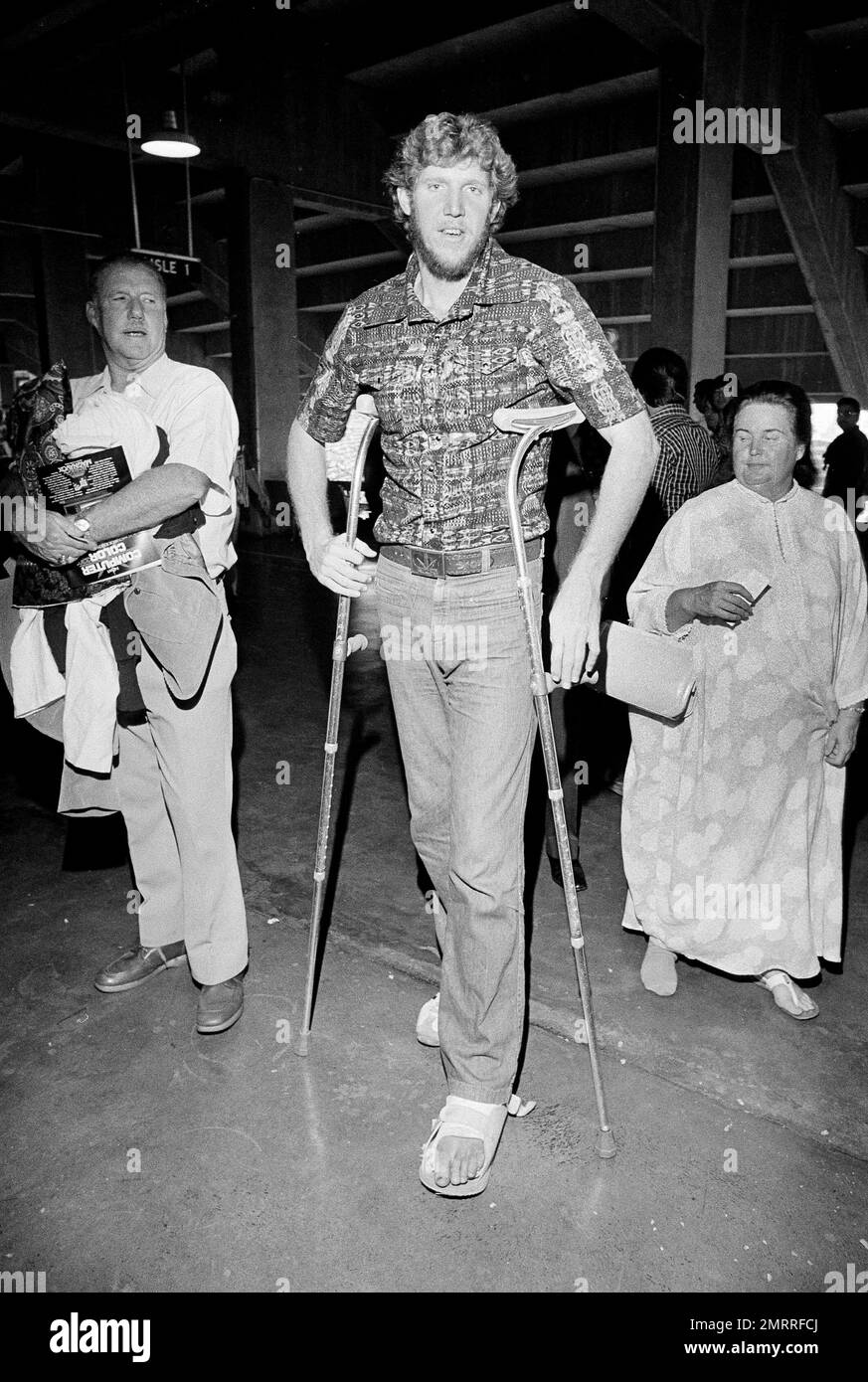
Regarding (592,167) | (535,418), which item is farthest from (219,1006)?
(592,167)

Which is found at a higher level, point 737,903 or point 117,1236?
point 737,903

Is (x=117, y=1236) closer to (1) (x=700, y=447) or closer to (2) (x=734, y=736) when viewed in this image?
(2) (x=734, y=736)

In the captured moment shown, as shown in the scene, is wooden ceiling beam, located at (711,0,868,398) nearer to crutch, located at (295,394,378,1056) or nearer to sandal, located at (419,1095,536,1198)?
crutch, located at (295,394,378,1056)

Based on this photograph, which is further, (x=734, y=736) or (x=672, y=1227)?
(x=734, y=736)

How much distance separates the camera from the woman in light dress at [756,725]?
2.83 metres

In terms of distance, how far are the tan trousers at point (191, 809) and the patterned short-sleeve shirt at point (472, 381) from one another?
0.79m

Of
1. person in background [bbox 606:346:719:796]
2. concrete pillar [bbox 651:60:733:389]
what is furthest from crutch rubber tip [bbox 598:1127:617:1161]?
concrete pillar [bbox 651:60:733:389]

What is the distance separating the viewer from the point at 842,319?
16.3 meters

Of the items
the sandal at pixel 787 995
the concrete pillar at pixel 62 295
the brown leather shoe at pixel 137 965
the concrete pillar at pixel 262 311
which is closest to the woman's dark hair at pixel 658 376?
the sandal at pixel 787 995

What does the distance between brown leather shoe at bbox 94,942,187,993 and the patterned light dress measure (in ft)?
4.85

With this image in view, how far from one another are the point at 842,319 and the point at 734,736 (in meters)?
15.8

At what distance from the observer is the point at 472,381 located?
7.04ft

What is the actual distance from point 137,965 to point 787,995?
1.95 meters
